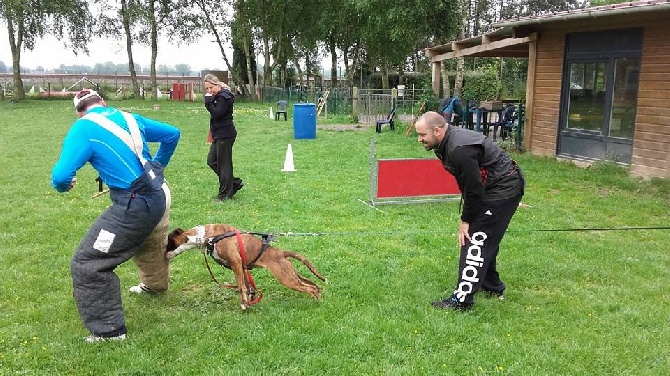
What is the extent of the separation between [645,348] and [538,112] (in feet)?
31.7

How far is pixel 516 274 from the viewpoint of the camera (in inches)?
215

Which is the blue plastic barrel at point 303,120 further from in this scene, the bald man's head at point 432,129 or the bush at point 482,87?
the bush at point 482,87

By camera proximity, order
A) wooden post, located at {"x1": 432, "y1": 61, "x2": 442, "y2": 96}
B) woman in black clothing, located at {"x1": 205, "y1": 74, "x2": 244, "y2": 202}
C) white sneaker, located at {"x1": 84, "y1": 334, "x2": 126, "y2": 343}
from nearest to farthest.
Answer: white sneaker, located at {"x1": 84, "y1": 334, "x2": 126, "y2": 343}, woman in black clothing, located at {"x1": 205, "y1": 74, "x2": 244, "y2": 202}, wooden post, located at {"x1": 432, "y1": 61, "x2": 442, "y2": 96}

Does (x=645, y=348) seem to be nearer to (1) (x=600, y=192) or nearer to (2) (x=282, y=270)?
(2) (x=282, y=270)

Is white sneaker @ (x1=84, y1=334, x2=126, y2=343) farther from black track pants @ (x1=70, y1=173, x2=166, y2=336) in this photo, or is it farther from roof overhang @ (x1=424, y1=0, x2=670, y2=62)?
roof overhang @ (x1=424, y1=0, x2=670, y2=62)

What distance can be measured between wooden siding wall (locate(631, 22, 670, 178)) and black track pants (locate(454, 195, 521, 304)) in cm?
→ 700

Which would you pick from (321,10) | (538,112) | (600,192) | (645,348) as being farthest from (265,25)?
(645,348)

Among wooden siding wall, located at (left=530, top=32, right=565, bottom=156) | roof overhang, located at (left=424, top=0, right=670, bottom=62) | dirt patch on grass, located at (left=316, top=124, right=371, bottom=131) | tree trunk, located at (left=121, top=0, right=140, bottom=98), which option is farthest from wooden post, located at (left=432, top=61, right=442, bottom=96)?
tree trunk, located at (left=121, top=0, right=140, bottom=98)

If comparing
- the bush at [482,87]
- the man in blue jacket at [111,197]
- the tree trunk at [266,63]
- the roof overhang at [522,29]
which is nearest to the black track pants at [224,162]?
the man in blue jacket at [111,197]

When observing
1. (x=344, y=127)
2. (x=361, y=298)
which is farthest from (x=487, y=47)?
(x=361, y=298)

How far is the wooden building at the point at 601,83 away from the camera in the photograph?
9.93 meters

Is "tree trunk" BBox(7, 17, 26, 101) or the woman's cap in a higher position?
"tree trunk" BBox(7, 17, 26, 101)

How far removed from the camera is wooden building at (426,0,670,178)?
32.6 ft

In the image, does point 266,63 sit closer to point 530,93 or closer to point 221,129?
point 530,93
